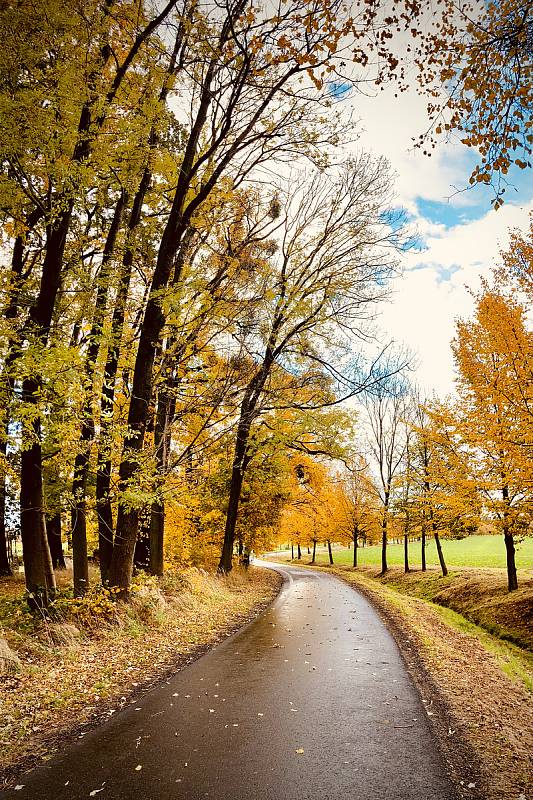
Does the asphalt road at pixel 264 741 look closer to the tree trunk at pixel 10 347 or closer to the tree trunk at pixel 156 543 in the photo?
the tree trunk at pixel 10 347

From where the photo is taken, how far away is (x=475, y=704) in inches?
221

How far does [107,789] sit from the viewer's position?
378 centimetres

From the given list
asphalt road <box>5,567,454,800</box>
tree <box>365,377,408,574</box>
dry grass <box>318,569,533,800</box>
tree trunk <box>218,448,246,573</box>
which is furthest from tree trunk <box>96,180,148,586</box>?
tree <box>365,377,408,574</box>

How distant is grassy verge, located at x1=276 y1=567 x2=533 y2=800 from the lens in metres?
3.95

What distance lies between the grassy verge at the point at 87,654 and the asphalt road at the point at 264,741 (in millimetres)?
373

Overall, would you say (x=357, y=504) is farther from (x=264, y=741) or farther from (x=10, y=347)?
(x=264, y=741)

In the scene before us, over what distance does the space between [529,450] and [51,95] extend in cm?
1122

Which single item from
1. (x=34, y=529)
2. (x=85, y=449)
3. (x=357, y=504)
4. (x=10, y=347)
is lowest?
(x=34, y=529)

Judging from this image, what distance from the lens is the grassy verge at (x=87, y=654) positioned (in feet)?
16.1

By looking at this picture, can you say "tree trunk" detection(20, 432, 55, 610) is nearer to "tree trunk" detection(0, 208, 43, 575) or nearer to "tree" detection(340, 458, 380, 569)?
"tree trunk" detection(0, 208, 43, 575)

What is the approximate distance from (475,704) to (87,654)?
538 cm

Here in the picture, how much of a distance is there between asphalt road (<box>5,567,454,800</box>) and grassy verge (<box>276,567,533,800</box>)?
0.75 feet

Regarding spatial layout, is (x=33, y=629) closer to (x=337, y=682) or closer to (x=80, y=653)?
(x=80, y=653)

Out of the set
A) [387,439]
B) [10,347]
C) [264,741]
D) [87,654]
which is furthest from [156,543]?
[387,439]
